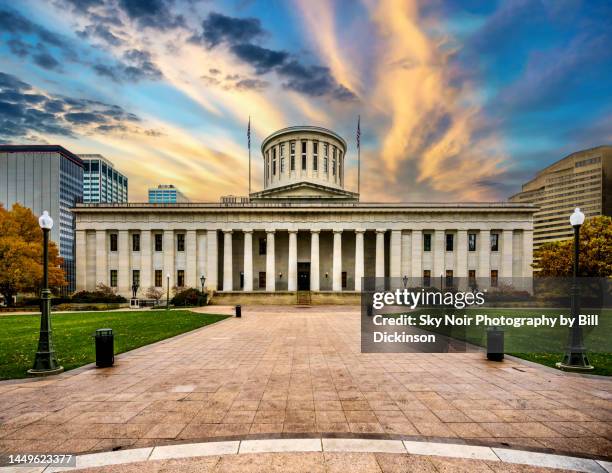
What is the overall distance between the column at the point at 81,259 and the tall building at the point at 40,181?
427 feet

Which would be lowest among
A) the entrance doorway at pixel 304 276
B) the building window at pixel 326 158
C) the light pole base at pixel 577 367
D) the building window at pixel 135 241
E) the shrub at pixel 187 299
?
the shrub at pixel 187 299

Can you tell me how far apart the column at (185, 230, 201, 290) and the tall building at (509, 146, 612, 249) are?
13847cm

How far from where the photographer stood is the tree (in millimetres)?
33719

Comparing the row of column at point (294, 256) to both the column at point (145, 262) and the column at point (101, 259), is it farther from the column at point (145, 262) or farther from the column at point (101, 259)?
the column at point (101, 259)

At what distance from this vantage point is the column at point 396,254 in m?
46.3

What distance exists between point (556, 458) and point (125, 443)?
7727mm

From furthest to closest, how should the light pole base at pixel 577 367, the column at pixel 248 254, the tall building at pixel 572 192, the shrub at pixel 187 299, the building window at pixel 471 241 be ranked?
the tall building at pixel 572 192
the building window at pixel 471 241
the column at pixel 248 254
the shrub at pixel 187 299
the light pole base at pixel 577 367

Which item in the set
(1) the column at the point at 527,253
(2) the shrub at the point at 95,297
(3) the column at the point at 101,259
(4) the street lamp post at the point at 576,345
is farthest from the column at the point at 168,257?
(1) the column at the point at 527,253

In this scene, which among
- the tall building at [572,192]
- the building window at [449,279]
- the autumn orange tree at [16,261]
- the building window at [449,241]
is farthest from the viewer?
the tall building at [572,192]

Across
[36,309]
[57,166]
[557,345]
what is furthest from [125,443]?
[57,166]

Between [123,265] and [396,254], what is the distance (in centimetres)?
4058

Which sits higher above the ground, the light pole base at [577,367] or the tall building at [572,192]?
the tall building at [572,192]

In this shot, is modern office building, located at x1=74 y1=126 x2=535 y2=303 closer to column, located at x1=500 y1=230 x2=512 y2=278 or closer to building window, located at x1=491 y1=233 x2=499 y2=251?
building window, located at x1=491 y1=233 x2=499 y2=251

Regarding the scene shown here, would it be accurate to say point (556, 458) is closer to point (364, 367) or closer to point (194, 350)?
point (364, 367)
